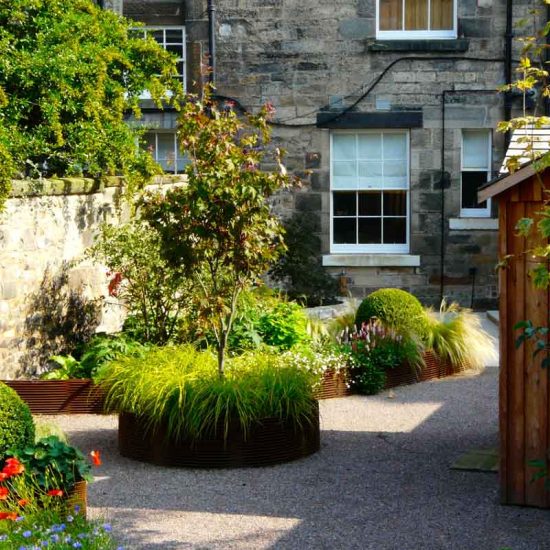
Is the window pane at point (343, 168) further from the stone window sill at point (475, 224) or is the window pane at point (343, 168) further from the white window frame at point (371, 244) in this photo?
the stone window sill at point (475, 224)

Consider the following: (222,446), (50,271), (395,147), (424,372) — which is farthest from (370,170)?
(222,446)

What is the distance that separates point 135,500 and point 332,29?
40.1 ft

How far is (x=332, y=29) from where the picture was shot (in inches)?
750

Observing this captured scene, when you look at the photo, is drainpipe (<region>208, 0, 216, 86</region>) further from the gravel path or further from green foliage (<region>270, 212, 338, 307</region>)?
the gravel path

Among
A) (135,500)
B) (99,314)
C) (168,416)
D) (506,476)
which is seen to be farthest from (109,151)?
(506,476)

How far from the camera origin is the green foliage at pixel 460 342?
14.1 metres

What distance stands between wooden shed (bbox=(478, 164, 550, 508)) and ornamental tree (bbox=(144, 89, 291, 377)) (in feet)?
7.42

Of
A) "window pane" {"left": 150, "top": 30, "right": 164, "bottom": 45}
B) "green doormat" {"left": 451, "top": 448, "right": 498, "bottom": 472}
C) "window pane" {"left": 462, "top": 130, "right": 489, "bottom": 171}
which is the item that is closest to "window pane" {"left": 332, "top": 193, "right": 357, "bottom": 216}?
"window pane" {"left": 462, "top": 130, "right": 489, "bottom": 171}

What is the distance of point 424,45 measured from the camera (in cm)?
1888

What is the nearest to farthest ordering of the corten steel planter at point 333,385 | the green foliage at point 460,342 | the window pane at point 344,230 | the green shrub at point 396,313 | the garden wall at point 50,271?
1. the garden wall at point 50,271
2. the corten steel planter at point 333,385
3. the green shrub at point 396,313
4. the green foliage at point 460,342
5. the window pane at point 344,230

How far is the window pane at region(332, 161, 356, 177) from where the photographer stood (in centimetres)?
1931

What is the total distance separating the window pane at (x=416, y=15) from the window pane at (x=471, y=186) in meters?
2.54

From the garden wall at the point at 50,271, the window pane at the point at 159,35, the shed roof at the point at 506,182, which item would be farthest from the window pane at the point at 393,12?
the shed roof at the point at 506,182

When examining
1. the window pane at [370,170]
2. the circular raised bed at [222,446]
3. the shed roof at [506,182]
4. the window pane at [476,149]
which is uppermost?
the window pane at [476,149]
